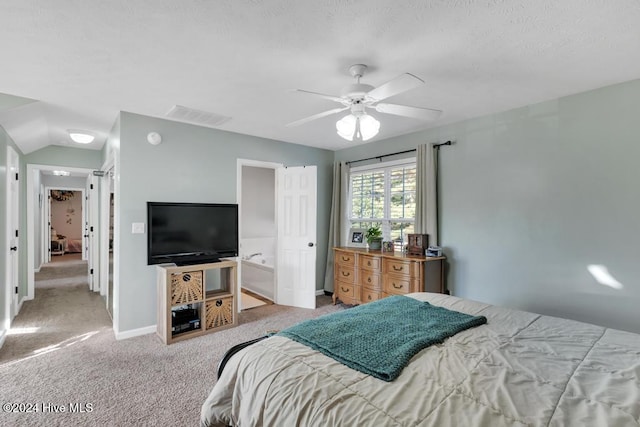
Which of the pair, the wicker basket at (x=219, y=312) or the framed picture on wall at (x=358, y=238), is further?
the framed picture on wall at (x=358, y=238)

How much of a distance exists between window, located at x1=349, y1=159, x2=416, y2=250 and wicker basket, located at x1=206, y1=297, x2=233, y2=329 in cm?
232

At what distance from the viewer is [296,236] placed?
4691 mm

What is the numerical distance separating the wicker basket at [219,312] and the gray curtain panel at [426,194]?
251 centimetres

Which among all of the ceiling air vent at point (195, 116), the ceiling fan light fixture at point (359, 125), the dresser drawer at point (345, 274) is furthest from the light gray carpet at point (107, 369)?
the ceiling fan light fixture at point (359, 125)

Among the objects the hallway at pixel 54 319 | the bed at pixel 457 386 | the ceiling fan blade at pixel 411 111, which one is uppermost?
the ceiling fan blade at pixel 411 111

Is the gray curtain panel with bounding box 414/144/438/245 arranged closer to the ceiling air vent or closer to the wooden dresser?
the wooden dresser

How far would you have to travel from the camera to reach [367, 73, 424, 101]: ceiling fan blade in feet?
6.01

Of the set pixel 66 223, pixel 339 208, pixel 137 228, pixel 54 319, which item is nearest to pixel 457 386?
pixel 137 228

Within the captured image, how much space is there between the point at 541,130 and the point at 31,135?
5897 mm

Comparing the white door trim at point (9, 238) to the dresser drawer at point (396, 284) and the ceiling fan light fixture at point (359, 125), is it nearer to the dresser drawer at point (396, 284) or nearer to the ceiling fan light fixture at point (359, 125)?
the ceiling fan light fixture at point (359, 125)

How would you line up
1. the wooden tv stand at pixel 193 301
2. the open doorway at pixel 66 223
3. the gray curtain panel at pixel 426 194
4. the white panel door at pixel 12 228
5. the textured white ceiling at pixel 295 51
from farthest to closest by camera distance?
the open doorway at pixel 66 223 → the gray curtain panel at pixel 426 194 → the white panel door at pixel 12 228 → the wooden tv stand at pixel 193 301 → the textured white ceiling at pixel 295 51

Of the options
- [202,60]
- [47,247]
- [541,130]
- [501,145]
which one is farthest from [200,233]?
[47,247]

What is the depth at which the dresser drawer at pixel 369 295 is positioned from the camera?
4059mm

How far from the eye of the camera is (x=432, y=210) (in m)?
3.94
